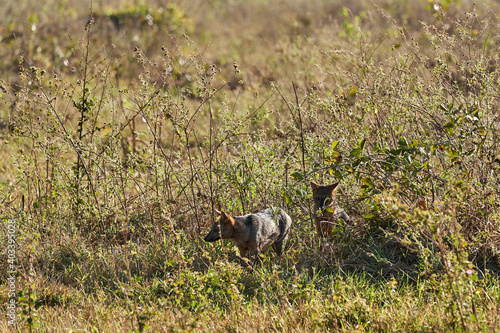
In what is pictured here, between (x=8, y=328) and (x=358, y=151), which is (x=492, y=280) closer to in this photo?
(x=358, y=151)

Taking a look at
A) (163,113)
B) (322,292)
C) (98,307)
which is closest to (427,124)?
(322,292)

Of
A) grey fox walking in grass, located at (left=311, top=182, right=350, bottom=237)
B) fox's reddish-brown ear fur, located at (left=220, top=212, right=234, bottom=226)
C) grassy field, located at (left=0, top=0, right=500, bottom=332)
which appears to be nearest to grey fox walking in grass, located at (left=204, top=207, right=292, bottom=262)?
fox's reddish-brown ear fur, located at (left=220, top=212, right=234, bottom=226)

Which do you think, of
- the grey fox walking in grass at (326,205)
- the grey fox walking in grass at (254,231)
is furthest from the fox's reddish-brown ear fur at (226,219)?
the grey fox walking in grass at (326,205)

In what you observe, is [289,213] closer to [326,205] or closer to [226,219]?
[326,205]

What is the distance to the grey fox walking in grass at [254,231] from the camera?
4.95m

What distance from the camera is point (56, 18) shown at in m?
16.6

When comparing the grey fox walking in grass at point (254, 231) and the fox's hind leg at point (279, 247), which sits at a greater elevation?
the grey fox walking in grass at point (254, 231)

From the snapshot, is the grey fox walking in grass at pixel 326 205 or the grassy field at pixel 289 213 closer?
the grassy field at pixel 289 213

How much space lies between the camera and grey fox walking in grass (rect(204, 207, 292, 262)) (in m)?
4.95

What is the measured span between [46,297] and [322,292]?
237 cm

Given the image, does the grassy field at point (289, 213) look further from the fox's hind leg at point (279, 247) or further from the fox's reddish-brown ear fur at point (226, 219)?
the fox's reddish-brown ear fur at point (226, 219)

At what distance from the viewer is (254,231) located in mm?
5039

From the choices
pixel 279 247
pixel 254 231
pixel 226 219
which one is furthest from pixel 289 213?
pixel 226 219

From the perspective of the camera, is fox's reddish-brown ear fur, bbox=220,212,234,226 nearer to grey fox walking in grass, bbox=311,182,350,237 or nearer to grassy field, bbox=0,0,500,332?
grassy field, bbox=0,0,500,332
